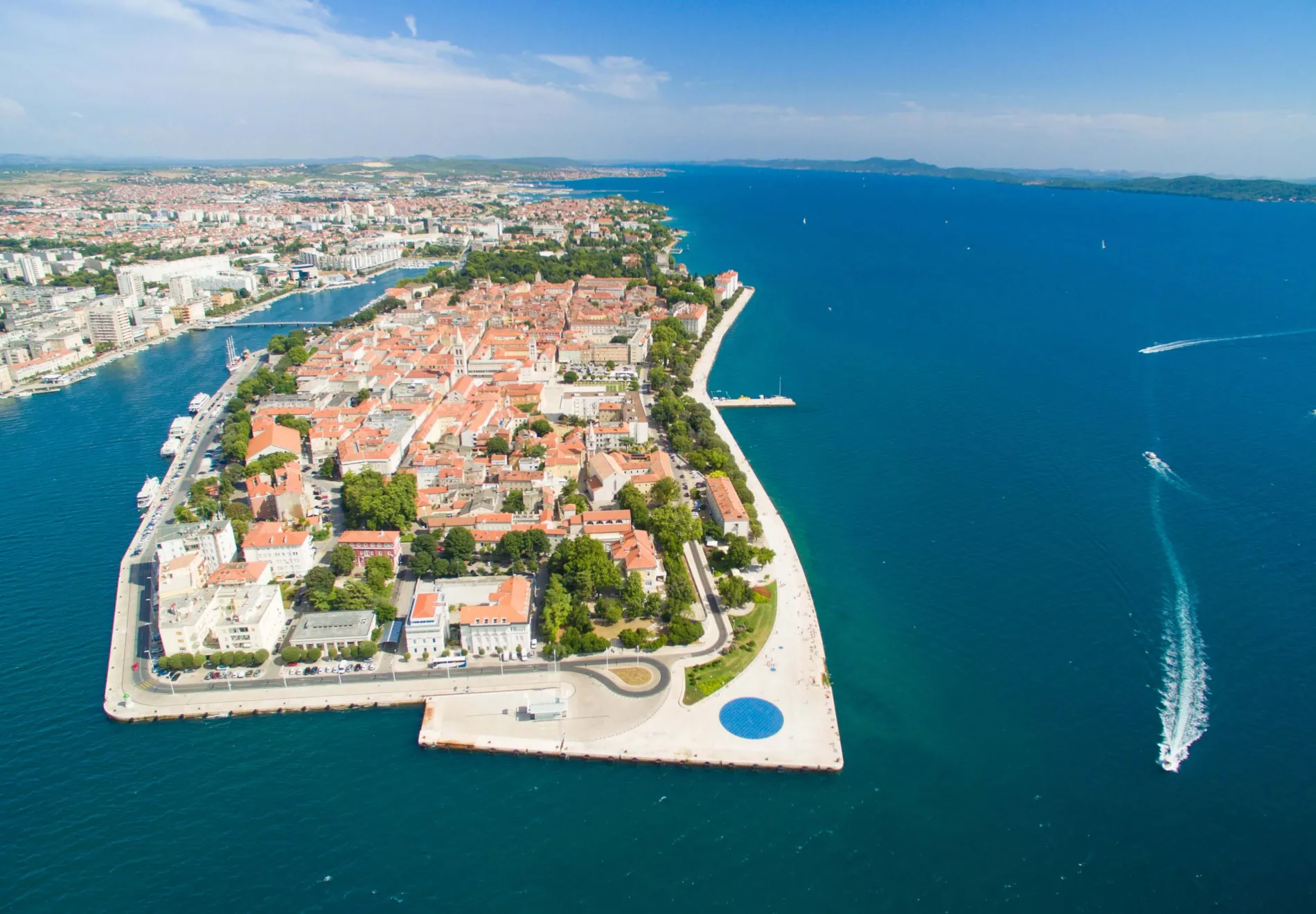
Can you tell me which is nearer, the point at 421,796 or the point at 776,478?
the point at 421,796

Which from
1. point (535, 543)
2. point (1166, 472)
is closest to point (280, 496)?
point (535, 543)

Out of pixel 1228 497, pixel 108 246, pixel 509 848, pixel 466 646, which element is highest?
pixel 108 246

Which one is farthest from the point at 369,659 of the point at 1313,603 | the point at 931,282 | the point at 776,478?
the point at 931,282

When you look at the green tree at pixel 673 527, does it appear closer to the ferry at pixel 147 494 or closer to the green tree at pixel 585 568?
the green tree at pixel 585 568

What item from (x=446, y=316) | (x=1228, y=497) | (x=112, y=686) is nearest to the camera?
(x=112, y=686)

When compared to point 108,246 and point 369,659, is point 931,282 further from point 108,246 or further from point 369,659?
point 108,246

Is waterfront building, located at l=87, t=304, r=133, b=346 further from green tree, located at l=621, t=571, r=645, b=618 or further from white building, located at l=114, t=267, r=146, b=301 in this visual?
green tree, located at l=621, t=571, r=645, b=618

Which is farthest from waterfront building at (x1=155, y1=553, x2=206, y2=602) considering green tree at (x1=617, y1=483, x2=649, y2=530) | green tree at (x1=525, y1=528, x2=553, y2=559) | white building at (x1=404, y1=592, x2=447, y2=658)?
green tree at (x1=617, y1=483, x2=649, y2=530)

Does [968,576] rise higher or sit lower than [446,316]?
lower

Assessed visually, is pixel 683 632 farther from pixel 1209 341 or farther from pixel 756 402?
pixel 1209 341
